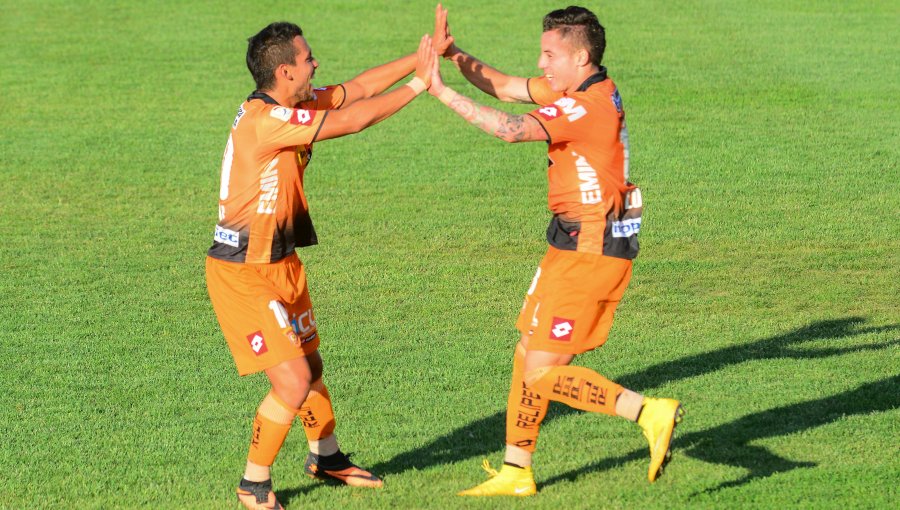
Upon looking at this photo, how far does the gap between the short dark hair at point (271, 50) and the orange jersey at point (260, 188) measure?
5.1 inches

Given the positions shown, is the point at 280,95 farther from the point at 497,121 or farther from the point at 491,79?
the point at 491,79

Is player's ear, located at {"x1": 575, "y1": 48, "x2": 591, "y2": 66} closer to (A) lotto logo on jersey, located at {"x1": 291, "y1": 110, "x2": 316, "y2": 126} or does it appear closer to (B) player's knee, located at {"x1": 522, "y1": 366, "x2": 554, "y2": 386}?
(A) lotto logo on jersey, located at {"x1": 291, "y1": 110, "x2": 316, "y2": 126}

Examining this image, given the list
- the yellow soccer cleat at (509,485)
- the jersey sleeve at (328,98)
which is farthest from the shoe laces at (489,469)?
the jersey sleeve at (328,98)

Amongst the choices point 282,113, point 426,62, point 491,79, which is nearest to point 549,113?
point 426,62

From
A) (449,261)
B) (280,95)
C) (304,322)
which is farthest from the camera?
(449,261)

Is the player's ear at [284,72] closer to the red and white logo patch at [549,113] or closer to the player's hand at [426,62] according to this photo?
the player's hand at [426,62]

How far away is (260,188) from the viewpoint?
6996 millimetres

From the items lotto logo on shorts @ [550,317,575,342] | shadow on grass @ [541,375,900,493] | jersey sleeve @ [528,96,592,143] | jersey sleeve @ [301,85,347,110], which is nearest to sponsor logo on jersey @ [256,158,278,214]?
jersey sleeve @ [301,85,347,110]

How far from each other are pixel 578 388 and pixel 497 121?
4.92 feet

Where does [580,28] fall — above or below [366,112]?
above

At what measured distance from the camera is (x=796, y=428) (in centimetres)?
825

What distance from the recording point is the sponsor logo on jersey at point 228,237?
707 centimetres

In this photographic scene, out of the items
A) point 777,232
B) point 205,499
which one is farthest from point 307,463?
point 777,232

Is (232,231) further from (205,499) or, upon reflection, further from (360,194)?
(360,194)
